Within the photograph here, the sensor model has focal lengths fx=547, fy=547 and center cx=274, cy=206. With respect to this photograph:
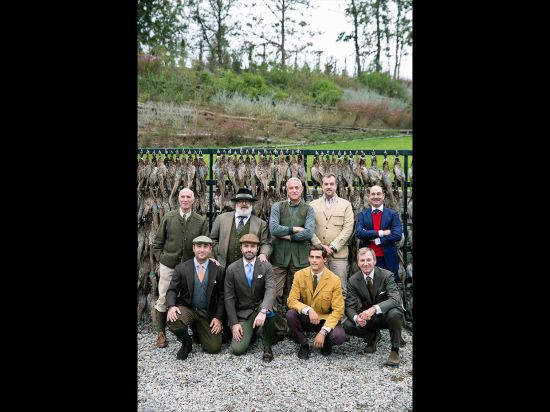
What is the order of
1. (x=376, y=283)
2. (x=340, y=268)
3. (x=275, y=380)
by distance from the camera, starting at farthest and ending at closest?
(x=340, y=268)
(x=376, y=283)
(x=275, y=380)

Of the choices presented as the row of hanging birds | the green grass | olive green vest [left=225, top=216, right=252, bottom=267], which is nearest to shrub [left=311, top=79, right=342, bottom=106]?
the green grass

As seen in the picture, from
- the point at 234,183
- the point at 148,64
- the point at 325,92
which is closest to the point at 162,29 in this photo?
the point at 148,64

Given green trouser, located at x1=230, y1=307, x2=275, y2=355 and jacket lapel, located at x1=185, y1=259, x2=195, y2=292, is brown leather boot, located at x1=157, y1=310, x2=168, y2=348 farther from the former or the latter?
green trouser, located at x1=230, y1=307, x2=275, y2=355

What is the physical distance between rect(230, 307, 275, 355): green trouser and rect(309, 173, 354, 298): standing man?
0.99m

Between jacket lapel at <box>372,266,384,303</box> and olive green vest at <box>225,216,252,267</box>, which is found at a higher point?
olive green vest at <box>225,216,252,267</box>

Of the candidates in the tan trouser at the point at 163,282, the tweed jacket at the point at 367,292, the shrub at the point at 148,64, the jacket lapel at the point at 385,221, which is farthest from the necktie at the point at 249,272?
the shrub at the point at 148,64

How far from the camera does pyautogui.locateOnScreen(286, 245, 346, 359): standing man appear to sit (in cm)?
539

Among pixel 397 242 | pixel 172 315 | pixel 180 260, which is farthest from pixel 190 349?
pixel 397 242

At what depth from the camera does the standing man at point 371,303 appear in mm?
5320

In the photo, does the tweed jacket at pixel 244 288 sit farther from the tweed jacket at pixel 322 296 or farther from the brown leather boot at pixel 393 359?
the brown leather boot at pixel 393 359

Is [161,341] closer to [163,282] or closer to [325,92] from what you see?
[163,282]

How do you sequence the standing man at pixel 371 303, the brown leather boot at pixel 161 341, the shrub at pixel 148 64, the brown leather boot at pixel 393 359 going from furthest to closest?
1. the shrub at pixel 148 64
2. the brown leather boot at pixel 161 341
3. the standing man at pixel 371 303
4. the brown leather boot at pixel 393 359

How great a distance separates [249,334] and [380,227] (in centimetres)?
180

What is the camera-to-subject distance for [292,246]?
5977 mm
